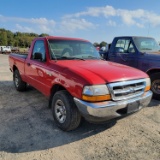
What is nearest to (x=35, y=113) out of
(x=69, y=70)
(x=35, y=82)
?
(x=35, y=82)

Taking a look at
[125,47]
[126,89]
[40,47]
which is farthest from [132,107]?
[125,47]

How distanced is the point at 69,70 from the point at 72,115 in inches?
32.3

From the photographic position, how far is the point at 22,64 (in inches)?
221

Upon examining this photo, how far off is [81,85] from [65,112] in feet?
2.44

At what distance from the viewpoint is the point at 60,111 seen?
3.62 metres

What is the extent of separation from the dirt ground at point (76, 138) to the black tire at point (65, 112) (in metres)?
0.18

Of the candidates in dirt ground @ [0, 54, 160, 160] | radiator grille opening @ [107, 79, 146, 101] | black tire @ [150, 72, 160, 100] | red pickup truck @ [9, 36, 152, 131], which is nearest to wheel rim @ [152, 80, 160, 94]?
black tire @ [150, 72, 160, 100]

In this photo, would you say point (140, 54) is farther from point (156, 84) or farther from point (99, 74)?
point (99, 74)

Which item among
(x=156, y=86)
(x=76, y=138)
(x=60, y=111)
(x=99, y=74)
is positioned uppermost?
(x=99, y=74)

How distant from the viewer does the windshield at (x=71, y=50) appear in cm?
420

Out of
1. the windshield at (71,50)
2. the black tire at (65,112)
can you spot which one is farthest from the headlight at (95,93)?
the windshield at (71,50)

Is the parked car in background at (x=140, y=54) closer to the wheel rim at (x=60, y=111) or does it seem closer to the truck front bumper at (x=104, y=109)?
the truck front bumper at (x=104, y=109)

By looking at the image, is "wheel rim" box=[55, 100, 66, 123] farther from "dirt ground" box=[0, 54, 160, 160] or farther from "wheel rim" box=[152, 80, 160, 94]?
"wheel rim" box=[152, 80, 160, 94]

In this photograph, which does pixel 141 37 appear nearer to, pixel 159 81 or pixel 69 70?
pixel 159 81
